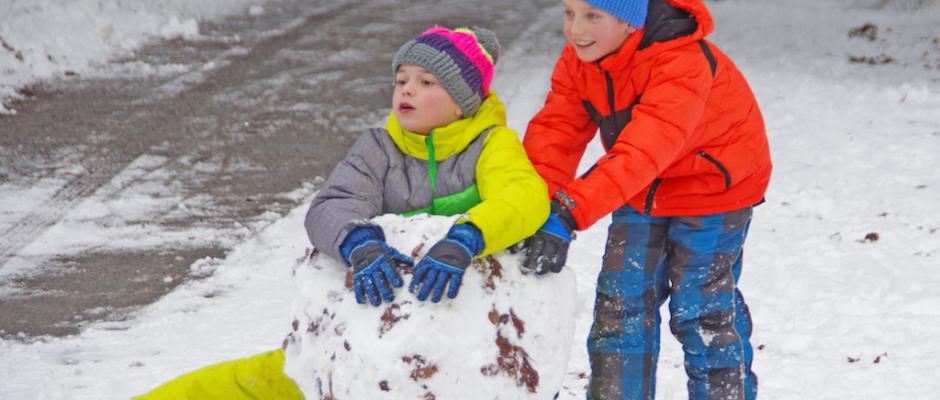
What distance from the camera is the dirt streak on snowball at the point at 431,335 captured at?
264 centimetres

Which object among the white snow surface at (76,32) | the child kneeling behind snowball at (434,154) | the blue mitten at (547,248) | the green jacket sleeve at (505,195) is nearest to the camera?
the green jacket sleeve at (505,195)

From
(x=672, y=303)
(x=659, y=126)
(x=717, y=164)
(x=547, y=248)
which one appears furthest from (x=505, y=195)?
(x=672, y=303)

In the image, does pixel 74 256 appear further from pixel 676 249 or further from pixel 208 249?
pixel 676 249

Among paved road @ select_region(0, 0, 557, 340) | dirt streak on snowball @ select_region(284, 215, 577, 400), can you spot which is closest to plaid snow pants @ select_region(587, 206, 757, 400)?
dirt streak on snowball @ select_region(284, 215, 577, 400)

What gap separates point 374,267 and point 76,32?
8209mm

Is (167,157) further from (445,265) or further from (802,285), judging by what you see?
(445,265)

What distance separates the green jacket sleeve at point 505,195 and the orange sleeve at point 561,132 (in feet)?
1.23

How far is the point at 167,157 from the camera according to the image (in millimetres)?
7129

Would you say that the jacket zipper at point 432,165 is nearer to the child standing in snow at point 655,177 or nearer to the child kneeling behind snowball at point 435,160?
the child kneeling behind snowball at point 435,160

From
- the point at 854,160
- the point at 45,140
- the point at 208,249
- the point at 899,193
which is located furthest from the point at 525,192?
the point at 45,140

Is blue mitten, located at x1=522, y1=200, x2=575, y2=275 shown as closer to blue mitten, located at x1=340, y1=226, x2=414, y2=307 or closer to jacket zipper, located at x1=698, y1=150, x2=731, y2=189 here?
blue mitten, located at x1=340, y1=226, x2=414, y2=307

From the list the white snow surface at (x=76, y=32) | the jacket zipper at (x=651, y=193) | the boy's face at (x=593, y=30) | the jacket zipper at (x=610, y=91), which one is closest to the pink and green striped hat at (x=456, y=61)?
the boy's face at (x=593, y=30)

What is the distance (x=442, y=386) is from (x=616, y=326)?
1.17 meters

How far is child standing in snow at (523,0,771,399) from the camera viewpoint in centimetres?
308
